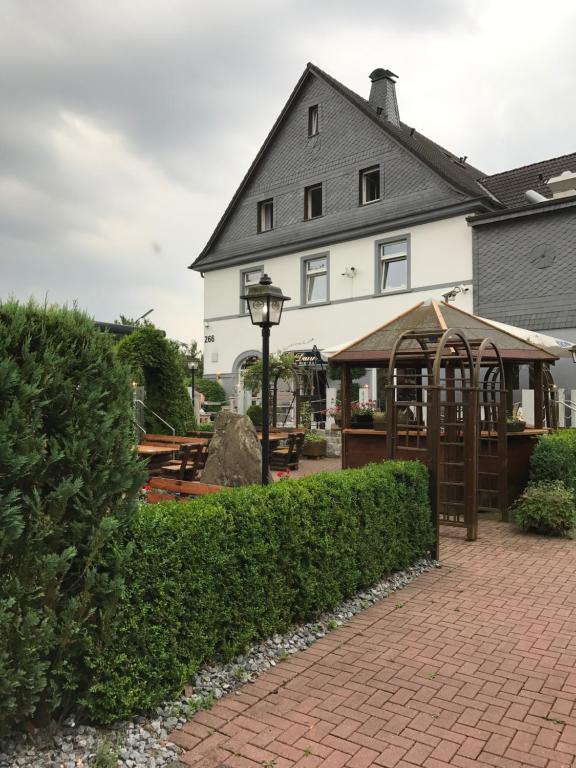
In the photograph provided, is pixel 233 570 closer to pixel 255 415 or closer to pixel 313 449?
pixel 313 449

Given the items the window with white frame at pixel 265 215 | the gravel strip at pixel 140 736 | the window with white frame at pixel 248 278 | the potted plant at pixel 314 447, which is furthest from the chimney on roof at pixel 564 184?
the gravel strip at pixel 140 736

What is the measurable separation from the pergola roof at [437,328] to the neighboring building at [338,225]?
7525mm

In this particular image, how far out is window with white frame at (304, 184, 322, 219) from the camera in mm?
21344

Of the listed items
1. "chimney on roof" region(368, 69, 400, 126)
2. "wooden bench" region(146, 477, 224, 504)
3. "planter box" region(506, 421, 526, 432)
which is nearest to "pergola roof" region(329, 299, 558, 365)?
"planter box" region(506, 421, 526, 432)

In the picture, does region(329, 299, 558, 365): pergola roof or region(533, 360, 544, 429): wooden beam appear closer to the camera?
region(329, 299, 558, 365): pergola roof

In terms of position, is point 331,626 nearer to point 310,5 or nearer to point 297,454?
point 310,5

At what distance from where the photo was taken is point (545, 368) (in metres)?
11.8

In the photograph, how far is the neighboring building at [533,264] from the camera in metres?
15.3

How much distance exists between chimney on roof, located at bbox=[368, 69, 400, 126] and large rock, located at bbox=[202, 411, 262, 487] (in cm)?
1859

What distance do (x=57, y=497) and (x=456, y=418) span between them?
740 cm

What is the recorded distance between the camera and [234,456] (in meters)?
7.69

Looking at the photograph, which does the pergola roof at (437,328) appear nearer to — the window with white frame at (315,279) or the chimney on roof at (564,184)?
the chimney on roof at (564,184)

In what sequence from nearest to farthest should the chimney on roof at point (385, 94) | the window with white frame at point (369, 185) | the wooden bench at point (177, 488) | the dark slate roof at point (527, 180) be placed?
the wooden bench at point (177, 488) → the dark slate roof at point (527, 180) → the window with white frame at point (369, 185) → the chimney on roof at point (385, 94)

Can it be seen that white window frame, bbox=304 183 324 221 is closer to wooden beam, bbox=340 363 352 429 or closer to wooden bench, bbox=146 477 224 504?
wooden beam, bbox=340 363 352 429
